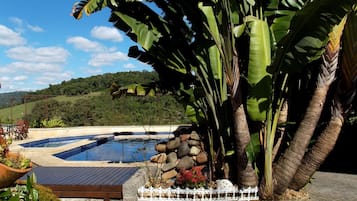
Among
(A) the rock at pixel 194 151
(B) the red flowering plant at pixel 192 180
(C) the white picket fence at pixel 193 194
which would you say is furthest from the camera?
(A) the rock at pixel 194 151

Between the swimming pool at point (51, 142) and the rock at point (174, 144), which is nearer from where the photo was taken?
the rock at point (174, 144)

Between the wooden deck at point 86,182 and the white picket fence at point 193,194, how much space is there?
46 cm

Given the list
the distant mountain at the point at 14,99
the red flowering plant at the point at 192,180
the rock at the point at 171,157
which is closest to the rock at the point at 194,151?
the rock at the point at 171,157

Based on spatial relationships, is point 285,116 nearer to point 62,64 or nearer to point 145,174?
point 145,174

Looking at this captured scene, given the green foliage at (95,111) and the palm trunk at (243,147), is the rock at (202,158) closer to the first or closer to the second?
the palm trunk at (243,147)

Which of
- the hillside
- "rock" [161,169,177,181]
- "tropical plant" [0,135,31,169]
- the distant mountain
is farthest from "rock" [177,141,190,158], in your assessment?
the distant mountain

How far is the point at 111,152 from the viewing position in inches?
502

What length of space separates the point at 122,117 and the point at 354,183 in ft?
45.0

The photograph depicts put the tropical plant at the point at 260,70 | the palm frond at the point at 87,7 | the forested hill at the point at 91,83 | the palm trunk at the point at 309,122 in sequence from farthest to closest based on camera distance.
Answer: the forested hill at the point at 91,83 → the palm frond at the point at 87,7 → the palm trunk at the point at 309,122 → the tropical plant at the point at 260,70

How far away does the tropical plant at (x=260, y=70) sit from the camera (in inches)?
171

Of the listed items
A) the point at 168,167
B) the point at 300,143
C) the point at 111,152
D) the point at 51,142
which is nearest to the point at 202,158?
the point at 168,167

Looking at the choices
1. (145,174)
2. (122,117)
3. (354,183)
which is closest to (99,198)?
(145,174)

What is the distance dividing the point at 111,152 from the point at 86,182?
25.7 feet

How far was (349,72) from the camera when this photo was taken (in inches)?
184
